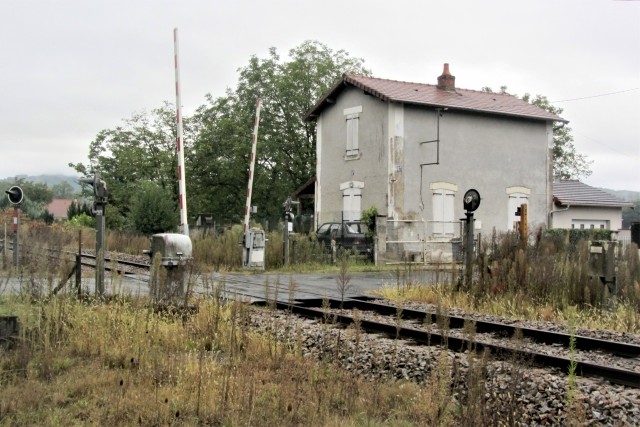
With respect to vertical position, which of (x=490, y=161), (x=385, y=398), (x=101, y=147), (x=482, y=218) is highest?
(x=101, y=147)

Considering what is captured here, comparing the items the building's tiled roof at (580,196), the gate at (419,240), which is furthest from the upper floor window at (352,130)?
the building's tiled roof at (580,196)

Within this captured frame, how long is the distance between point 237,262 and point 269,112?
86.7ft

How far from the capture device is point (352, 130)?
97.6ft

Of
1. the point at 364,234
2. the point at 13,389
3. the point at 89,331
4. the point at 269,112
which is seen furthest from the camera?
the point at 269,112

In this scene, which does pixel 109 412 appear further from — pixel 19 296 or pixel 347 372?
pixel 19 296

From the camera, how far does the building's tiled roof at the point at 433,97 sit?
28141 millimetres

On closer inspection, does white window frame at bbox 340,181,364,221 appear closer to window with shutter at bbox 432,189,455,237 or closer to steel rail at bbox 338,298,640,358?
window with shutter at bbox 432,189,455,237

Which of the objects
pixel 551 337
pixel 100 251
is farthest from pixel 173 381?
pixel 551 337

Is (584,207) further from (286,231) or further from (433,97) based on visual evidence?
(286,231)

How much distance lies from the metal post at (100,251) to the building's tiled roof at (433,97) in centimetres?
1883

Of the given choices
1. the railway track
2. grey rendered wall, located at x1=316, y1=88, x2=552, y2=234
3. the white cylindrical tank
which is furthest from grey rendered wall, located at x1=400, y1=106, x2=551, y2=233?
the white cylindrical tank

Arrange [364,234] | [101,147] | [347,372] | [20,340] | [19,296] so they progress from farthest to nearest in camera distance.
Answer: [101,147]
[364,234]
[19,296]
[20,340]
[347,372]

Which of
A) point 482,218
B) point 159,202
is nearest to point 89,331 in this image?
point 159,202

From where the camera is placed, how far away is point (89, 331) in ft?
23.6
